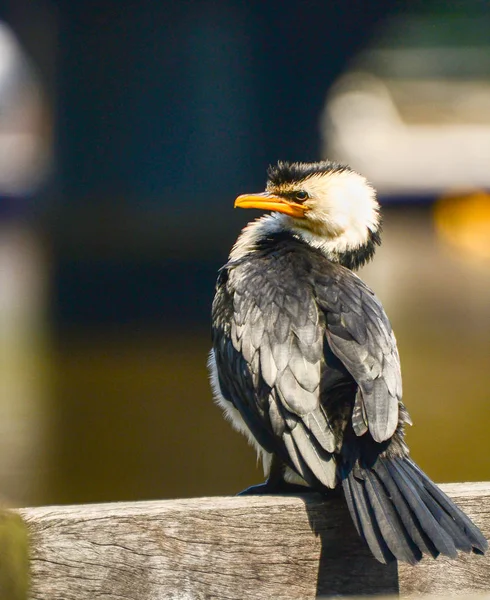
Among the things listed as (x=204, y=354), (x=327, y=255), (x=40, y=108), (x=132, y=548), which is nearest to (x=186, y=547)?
(x=132, y=548)

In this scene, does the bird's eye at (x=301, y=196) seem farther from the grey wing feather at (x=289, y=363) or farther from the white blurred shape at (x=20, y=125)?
the white blurred shape at (x=20, y=125)

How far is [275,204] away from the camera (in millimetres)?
2502

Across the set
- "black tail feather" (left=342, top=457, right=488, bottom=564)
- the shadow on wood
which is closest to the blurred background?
"black tail feather" (left=342, top=457, right=488, bottom=564)

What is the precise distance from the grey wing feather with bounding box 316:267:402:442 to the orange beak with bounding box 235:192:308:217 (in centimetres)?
32

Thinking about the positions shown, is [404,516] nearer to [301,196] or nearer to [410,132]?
[301,196]

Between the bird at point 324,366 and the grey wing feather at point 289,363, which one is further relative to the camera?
the grey wing feather at point 289,363

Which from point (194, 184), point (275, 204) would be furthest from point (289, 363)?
point (194, 184)

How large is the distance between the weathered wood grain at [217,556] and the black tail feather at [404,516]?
5 centimetres

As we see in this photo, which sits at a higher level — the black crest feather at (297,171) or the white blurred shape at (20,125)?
the white blurred shape at (20,125)

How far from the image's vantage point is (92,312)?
166 inches

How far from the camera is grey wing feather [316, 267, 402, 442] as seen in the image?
1799 mm

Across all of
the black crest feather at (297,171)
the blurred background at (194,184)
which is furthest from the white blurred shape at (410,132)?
the black crest feather at (297,171)

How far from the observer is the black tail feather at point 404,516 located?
148cm

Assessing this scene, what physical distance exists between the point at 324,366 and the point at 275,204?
2.17 feet
